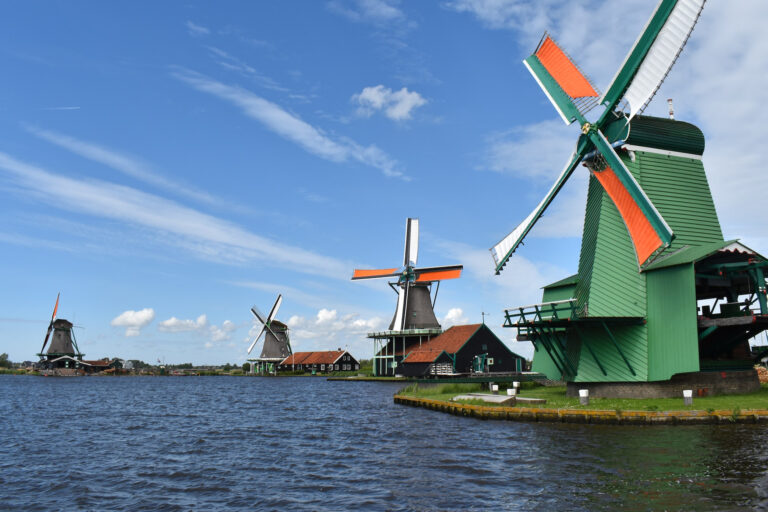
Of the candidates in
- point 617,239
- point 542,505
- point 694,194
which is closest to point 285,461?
point 542,505

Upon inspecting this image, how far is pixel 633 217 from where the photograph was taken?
84.7ft

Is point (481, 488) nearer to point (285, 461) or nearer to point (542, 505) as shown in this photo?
point (542, 505)

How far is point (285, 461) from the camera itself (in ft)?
58.7

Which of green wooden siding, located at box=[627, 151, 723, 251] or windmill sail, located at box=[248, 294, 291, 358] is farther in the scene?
windmill sail, located at box=[248, 294, 291, 358]

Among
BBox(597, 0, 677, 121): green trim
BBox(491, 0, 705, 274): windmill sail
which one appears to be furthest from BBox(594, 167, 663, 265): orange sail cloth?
BBox(597, 0, 677, 121): green trim

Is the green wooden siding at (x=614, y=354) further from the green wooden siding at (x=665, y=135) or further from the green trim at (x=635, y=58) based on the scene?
the green trim at (x=635, y=58)

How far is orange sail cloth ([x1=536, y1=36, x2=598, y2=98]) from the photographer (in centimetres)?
2995

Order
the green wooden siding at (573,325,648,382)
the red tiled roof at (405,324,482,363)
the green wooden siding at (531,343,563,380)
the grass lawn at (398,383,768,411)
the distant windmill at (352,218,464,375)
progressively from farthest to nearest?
the distant windmill at (352,218,464,375), the red tiled roof at (405,324,482,363), the green wooden siding at (531,343,563,380), the green wooden siding at (573,325,648,382), the grass lawn at (398,383,768,411)

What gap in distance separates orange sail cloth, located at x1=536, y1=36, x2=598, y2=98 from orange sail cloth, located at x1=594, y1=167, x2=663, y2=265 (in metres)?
4.87

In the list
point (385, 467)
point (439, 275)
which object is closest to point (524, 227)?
point (385, 467)

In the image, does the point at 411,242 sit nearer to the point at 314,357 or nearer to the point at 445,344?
the point at 445,344

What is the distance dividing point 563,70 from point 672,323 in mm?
14911

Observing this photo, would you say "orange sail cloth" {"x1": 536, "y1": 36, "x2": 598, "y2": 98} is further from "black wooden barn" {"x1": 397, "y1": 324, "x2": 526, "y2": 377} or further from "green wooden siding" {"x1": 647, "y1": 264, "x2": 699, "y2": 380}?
"black wooden barn" {"x1": 397, "y1": 324, "x2": 526, "y2": 377}

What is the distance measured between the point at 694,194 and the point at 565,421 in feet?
44.2
